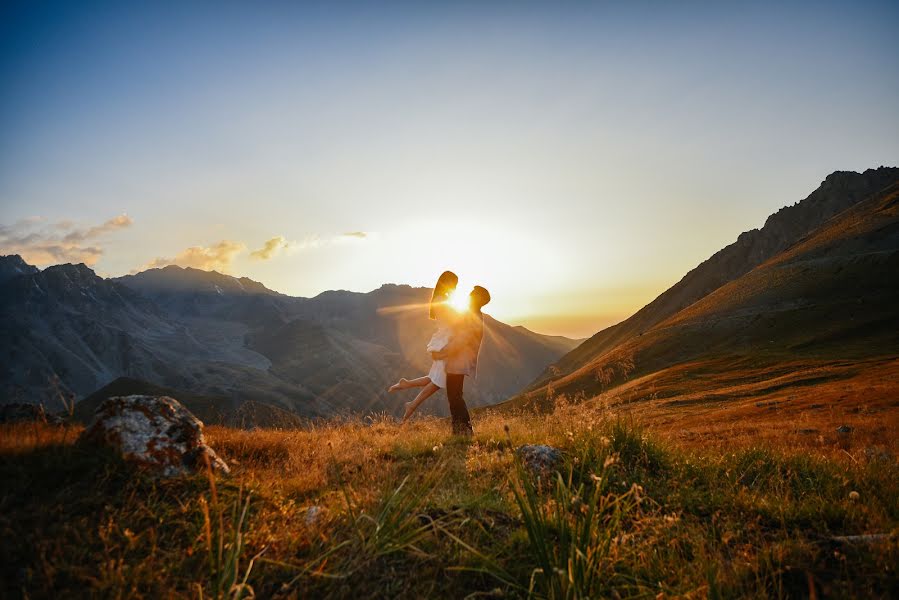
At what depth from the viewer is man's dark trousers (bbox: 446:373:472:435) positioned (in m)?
8.90

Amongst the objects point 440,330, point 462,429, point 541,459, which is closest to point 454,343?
point 440,330

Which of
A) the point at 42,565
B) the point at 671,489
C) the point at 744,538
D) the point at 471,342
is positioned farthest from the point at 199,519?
the point at 471,342

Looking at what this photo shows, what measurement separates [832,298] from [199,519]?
91200mm

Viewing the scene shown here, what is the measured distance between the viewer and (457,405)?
9.29 meters

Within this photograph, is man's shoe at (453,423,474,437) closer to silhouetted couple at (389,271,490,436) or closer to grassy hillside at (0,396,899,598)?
silhouetted couple at (389,271,490,436)

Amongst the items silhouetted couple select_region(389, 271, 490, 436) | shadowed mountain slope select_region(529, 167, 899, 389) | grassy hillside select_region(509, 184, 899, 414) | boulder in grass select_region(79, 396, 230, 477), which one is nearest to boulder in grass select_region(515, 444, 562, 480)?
silhouetted couple select_region(389, 271, 490, 436)

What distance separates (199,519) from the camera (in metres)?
3.20

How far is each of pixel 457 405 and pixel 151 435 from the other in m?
5.95

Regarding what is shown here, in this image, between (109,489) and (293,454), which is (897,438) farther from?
(109,489)

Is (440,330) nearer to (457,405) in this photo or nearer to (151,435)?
(457,405)

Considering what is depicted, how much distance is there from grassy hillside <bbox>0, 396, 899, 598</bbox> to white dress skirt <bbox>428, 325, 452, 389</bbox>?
160 inches

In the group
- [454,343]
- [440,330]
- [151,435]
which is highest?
[440,330]

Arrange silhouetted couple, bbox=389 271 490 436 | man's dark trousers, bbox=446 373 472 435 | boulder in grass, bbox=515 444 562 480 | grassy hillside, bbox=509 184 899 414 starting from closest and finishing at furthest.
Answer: boulder in grass, bbox=515 444 562 480, man's dark trousers, bbox=446 373 472 435, silhouetted couple, bbox=389 271 490 436, grassy hillside, bbox=509 184 899 414

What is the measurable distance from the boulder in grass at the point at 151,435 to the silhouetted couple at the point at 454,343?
5.07 metres
